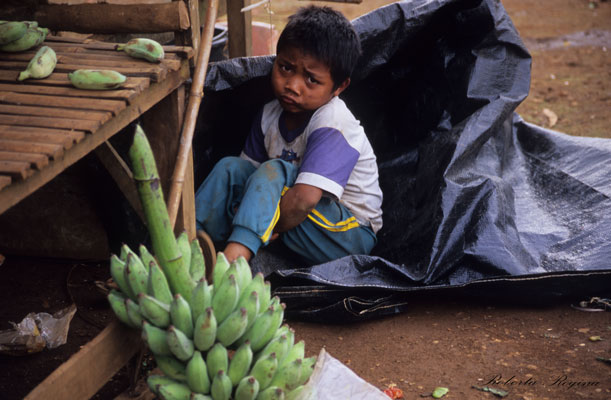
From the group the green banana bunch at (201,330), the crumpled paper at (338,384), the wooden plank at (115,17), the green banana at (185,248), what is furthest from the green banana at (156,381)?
the wooden plank at (115,17)

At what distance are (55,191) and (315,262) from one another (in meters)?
1.35

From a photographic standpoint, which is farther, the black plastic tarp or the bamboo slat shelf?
the black plastic tarp

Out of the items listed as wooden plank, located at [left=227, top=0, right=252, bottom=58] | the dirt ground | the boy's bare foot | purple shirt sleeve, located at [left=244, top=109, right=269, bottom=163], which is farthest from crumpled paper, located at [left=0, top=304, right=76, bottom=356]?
wooden plank, located at [left=227, top=0, right=252, bottom=58]

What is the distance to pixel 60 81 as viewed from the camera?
6.24 feet

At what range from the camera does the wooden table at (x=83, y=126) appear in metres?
1.48

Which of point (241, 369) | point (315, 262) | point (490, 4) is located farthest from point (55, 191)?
point (490, 4)

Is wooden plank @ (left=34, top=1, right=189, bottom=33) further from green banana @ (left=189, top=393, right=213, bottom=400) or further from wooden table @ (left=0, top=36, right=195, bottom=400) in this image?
green banana @ (left=189, top=393, right=213, bottom=400)

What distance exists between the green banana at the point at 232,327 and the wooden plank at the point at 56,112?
2.23 feet

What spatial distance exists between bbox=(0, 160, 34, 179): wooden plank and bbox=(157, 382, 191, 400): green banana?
2.10 ft

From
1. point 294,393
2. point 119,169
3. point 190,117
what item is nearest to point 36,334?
point 119,169

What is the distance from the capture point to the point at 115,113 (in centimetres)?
173

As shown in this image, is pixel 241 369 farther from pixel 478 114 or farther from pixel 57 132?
pixel 478 114

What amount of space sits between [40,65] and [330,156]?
49.9 inches

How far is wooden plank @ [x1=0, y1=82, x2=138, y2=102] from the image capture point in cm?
181
